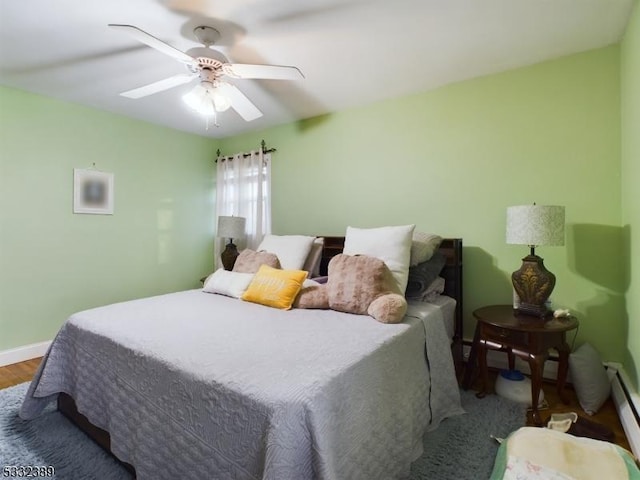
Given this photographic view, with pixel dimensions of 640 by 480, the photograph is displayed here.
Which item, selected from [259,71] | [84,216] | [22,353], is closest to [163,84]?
[259,71]

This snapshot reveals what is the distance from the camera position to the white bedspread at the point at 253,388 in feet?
3.45

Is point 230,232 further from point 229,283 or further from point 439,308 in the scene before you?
point 439,308

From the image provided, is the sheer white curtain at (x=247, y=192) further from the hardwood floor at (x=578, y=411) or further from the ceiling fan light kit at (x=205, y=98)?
the hardwood floor at (x=578, y=411)

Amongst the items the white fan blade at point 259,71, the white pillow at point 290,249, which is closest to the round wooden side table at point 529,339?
the white pillow at point 290,249

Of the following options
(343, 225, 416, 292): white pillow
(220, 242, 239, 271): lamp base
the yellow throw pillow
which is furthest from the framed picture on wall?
(343, 225, 416, 292): white pillow

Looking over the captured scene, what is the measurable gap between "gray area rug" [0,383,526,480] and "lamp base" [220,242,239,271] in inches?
77.1

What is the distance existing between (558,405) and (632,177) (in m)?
1.44

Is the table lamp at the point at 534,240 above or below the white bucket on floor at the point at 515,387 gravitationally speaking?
above

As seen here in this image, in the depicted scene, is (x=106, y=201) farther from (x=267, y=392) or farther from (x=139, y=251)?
(x=267, y=392)

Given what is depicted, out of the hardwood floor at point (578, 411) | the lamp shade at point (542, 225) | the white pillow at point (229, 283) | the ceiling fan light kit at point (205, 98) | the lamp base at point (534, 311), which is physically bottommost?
the hardwood floor at point (578, 411)

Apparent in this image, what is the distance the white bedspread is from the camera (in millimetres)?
1052

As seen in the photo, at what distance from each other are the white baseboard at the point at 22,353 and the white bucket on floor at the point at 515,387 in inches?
151

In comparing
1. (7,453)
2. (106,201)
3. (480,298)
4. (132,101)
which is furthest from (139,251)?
(480,298)

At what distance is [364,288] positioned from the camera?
6.73 ft
